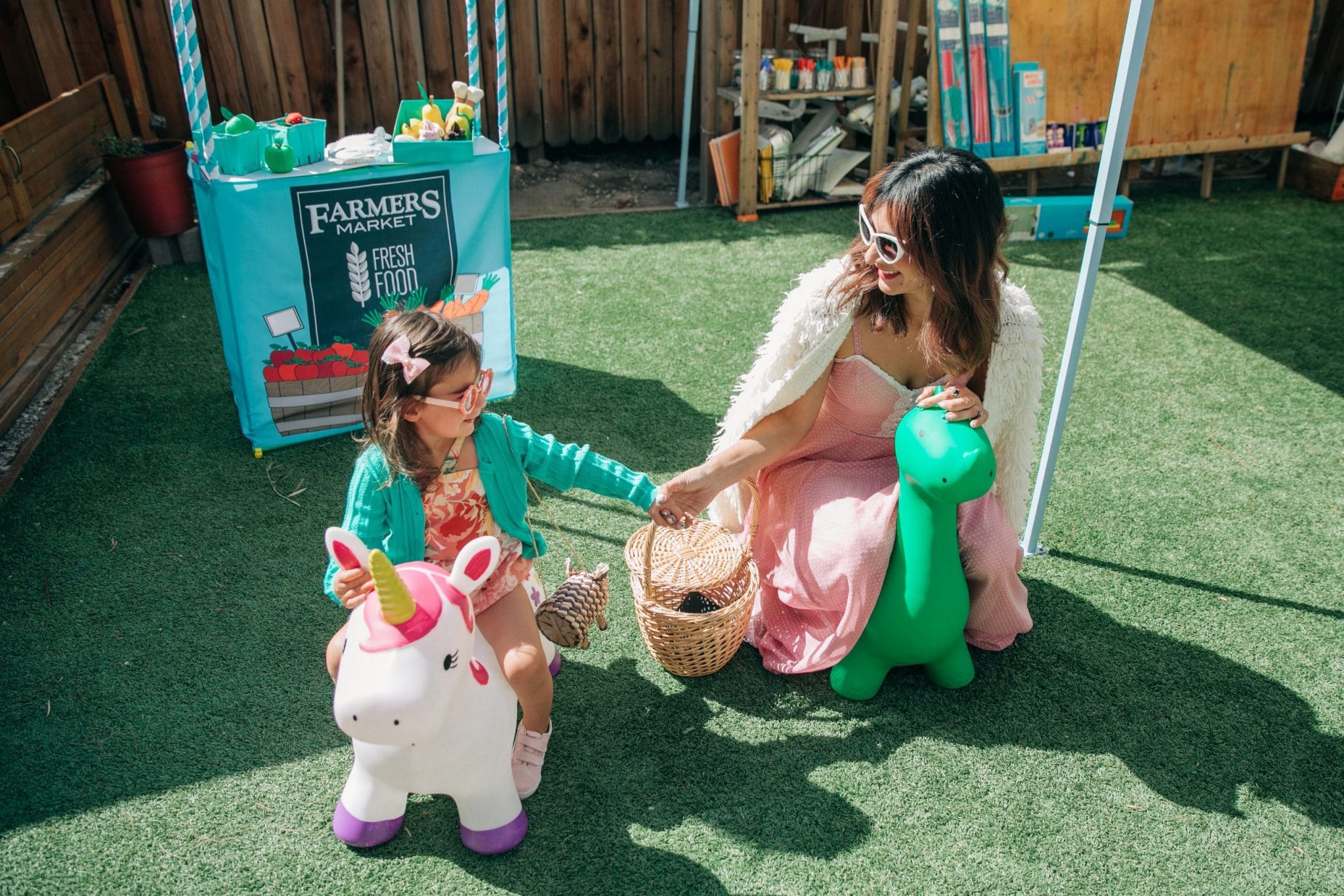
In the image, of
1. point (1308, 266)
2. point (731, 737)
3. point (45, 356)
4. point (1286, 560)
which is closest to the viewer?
point (731, 737)

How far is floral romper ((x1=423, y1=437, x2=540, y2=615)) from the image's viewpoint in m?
2.26

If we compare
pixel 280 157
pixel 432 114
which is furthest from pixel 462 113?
pixel 280 157

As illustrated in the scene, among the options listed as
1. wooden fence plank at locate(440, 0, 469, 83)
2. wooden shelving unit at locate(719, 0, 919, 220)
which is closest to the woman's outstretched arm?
wooden shelving unit at locate(719, 0, 919, 220)

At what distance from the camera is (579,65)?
7.02 metres

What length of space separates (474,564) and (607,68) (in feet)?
19.6

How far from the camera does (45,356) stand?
4.21m

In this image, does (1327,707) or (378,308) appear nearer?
(1327,707)

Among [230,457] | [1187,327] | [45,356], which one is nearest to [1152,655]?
[1187,327]

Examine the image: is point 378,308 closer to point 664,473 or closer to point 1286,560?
point 664,473

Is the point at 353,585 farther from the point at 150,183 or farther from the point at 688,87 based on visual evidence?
the point at 688,87

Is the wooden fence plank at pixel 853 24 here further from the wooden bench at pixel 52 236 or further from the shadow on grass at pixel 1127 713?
the shadow on grass at pixel 1127 713

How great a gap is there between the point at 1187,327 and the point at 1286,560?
1930 mm

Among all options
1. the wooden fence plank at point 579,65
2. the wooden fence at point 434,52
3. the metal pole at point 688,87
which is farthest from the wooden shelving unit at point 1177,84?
the wooden fence plank at point 579,65

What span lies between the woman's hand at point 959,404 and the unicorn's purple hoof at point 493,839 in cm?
139
